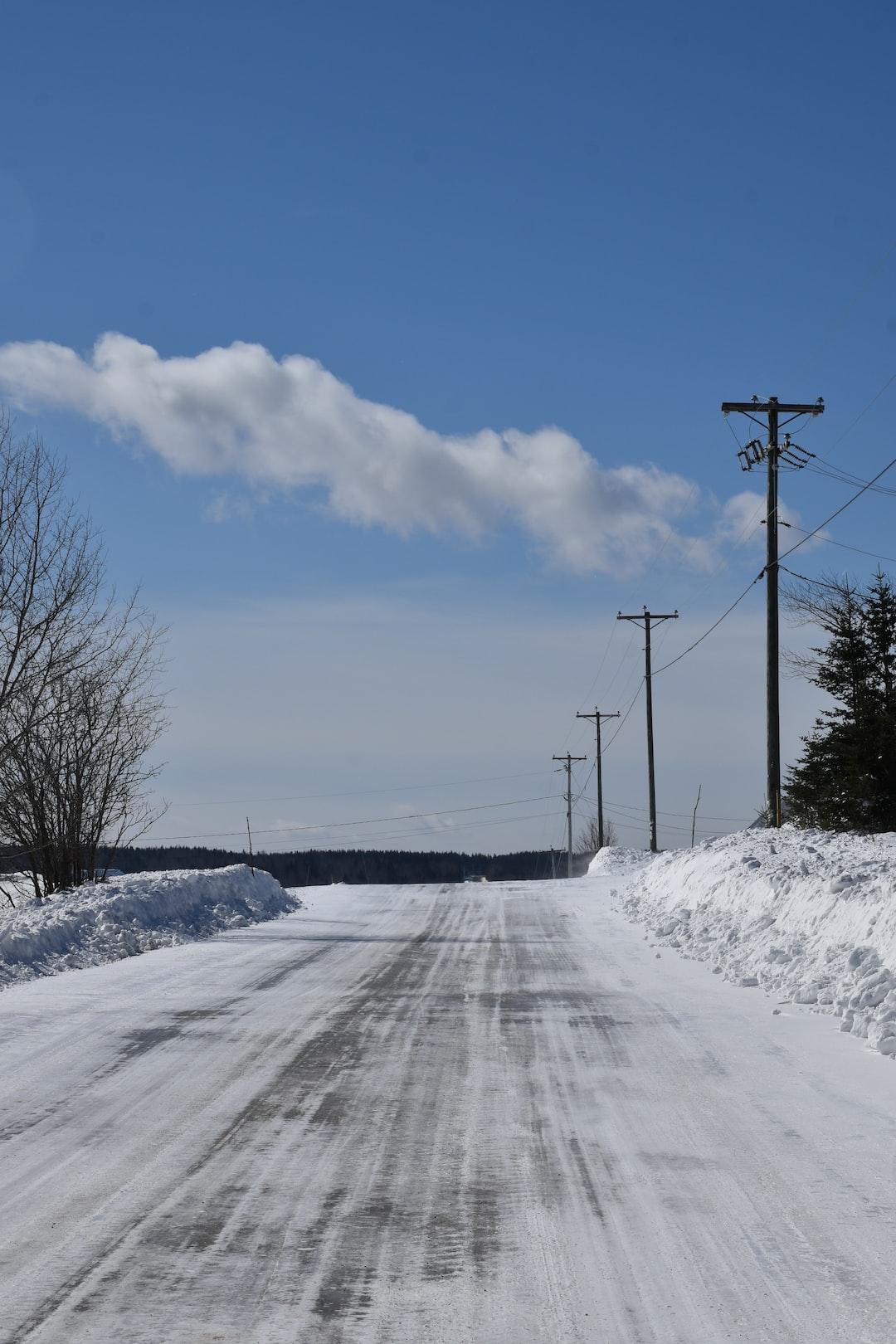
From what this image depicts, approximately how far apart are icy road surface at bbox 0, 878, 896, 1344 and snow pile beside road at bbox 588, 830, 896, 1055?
0.52 m

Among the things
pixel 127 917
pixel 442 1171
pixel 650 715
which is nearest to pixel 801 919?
pixel 442 1171

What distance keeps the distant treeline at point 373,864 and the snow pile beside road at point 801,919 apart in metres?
116

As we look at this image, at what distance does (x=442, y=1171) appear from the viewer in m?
5.41

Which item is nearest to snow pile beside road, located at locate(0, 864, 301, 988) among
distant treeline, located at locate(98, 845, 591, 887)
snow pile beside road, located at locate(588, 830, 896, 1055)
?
snow pile beside road, located at locate(588, 830, 896, 1055)

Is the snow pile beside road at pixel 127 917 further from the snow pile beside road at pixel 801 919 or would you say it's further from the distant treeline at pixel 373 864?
the distant treeline at pixel 373 864

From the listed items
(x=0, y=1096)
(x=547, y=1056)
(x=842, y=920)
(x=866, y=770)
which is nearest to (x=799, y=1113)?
(x=547, y=1056)

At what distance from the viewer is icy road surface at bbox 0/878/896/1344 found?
3.90 meters

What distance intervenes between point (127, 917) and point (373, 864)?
152 meters

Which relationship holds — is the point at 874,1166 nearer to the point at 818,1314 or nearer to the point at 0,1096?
the point at 818,1314

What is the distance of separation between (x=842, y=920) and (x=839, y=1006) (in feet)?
7.36

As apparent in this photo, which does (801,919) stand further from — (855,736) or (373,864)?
(373,864)

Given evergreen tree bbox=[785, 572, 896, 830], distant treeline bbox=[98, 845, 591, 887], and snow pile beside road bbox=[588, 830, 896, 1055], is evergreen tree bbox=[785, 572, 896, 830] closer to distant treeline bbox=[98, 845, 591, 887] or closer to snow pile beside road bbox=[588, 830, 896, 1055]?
snow pile beside road bbox=[588, 830, 896, 1055]

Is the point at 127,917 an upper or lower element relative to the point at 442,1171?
upper

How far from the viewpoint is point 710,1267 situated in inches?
167
